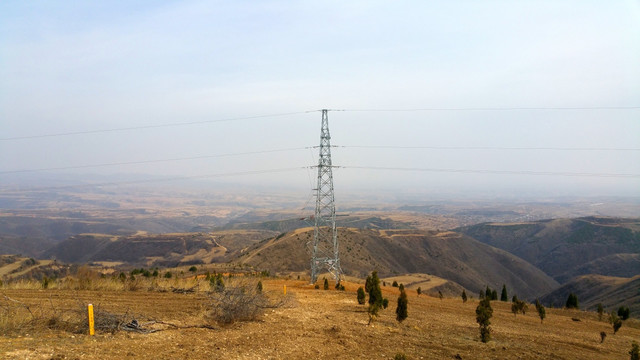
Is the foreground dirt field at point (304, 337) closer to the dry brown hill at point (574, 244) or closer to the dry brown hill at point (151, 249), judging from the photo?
the dry brown hill at point (151, 249)

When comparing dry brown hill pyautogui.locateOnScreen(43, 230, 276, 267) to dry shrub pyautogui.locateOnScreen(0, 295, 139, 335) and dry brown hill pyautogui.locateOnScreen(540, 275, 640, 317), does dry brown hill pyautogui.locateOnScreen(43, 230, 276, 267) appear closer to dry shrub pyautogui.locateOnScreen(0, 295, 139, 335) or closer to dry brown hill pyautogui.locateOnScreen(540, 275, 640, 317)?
dry brown hill pyautogui.locateOnScreen(540, 275, 640, 317)

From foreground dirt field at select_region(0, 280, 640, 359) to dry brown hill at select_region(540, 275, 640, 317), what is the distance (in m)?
27.1

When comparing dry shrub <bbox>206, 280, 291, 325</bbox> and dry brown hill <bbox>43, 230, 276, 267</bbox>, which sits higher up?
dry shrub <bbox>206, 280, 291, 325</bbox>

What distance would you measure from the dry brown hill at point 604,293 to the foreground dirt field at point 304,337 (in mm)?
27106

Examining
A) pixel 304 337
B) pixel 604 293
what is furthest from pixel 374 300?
pixel 604 293

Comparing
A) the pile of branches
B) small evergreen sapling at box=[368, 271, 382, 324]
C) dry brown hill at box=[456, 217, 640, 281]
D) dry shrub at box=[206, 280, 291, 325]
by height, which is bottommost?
dry brown hill at box=[456, 217, 640, 281]

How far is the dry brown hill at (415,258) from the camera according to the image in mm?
64625

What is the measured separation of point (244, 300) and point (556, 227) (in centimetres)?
13183

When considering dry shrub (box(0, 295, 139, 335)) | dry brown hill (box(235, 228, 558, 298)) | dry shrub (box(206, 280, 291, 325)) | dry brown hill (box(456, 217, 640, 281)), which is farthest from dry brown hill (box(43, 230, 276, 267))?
dry shrub (box(0, 295, 139, 335))

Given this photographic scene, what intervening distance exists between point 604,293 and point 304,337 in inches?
2268

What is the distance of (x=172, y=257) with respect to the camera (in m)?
94.1

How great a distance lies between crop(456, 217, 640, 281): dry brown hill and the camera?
3679 inches

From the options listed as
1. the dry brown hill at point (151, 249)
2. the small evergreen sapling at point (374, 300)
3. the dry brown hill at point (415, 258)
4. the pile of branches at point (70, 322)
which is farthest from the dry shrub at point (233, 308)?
the dry brown hill at point (151, 249)

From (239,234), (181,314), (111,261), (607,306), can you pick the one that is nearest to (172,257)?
(111,261)
